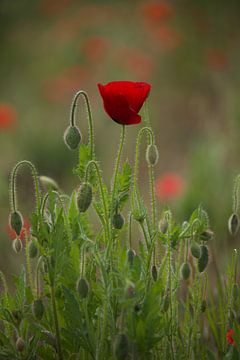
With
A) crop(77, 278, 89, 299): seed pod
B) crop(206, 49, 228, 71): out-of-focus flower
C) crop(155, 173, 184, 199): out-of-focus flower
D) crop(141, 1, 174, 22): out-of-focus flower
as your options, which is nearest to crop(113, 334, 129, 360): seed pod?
crop(77, 278, 89, 299): seed pod

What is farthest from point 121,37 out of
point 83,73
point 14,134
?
point 14,134

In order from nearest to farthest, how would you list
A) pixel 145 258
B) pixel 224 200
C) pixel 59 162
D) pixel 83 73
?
pixel 145 258, pixel 224 200, pixel 59 162, pixel 83 73

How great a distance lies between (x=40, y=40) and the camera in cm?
449

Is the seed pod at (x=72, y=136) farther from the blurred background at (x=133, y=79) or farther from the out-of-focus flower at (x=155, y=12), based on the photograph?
the out-of-focus flower at (x=155, y=12)

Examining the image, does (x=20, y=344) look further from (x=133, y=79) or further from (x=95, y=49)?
(x=133, y=79)

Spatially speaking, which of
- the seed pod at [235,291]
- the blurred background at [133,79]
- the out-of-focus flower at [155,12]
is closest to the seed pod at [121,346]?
the seed pod at [235,291]

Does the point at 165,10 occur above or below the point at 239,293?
above

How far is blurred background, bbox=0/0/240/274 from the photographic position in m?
2.78

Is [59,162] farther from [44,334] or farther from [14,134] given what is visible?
[44,334]

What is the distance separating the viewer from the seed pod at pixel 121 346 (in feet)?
3.76

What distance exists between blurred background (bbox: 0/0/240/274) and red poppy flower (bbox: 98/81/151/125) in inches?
48.6

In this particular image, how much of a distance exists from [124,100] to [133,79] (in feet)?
8.95

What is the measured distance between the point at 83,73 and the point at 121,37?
2.79ft

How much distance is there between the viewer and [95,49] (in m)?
3.81
